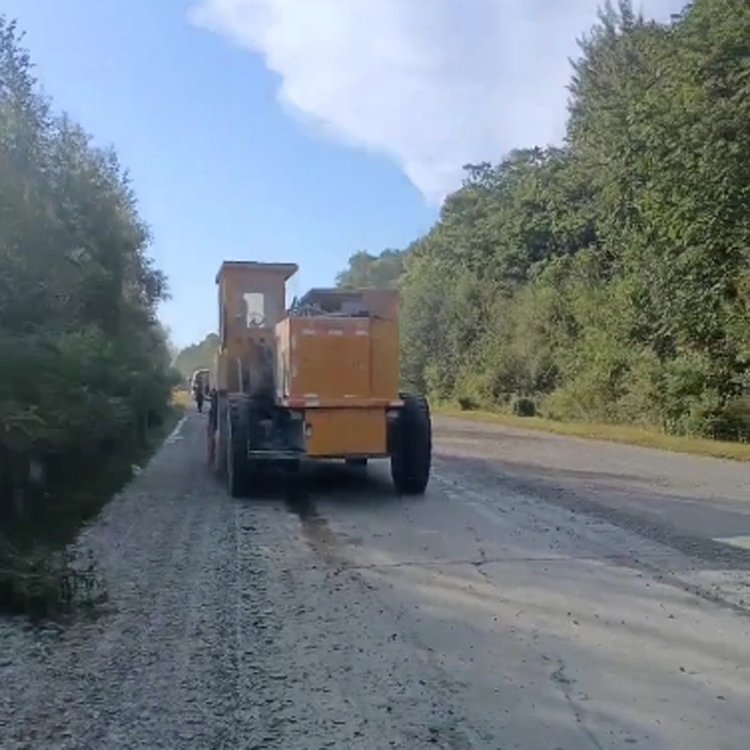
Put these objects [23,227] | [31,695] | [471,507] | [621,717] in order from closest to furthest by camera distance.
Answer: [621,717], [31,695], [23,227], [471,507]

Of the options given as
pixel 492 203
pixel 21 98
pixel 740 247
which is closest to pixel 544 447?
pixel 740 247

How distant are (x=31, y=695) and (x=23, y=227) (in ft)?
22.5

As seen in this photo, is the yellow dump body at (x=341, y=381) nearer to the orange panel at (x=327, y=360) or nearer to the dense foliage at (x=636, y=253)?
the orange panel at (x=327, y=360)

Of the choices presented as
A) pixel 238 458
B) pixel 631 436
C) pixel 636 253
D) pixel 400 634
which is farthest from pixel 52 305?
pixel 636 253

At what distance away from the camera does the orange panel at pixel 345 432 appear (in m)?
13.8

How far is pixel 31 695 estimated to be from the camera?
5684mm

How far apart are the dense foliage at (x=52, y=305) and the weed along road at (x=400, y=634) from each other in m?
1.35

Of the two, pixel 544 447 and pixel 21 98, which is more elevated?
pixel 21 98

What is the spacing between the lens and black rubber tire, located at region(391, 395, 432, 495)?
47.2 feet

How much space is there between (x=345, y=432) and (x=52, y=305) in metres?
4.21

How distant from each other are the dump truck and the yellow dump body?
0.01 metres

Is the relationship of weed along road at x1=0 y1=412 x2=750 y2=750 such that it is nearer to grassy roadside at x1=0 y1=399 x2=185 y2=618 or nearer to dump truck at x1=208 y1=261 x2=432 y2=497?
grassy roadside at x1=0 y1=399 x2=185 y2=618

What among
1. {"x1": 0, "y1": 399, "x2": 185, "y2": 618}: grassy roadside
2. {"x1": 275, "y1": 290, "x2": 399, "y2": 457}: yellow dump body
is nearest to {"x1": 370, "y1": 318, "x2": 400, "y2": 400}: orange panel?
{"x1": 275, "y1": 290, "x2": 399, "y2": 457}: yellow dump body

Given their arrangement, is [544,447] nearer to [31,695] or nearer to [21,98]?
[21,98]
